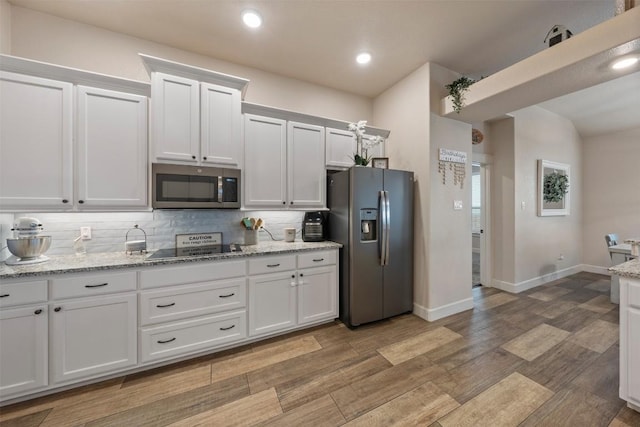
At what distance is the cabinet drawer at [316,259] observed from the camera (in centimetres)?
263

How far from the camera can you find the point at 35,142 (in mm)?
1884

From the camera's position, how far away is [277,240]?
308 centimetres

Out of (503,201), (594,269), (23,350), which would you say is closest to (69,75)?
(23,350)

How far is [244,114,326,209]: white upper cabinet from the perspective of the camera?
2678mm

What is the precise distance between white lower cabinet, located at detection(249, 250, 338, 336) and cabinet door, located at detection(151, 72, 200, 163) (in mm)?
1271

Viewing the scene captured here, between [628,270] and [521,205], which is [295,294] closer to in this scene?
[628,270]

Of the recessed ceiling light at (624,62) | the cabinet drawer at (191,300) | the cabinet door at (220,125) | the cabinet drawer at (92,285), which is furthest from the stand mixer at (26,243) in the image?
the recessed ceiling light at (624,62)

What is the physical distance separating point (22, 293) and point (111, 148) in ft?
4.00

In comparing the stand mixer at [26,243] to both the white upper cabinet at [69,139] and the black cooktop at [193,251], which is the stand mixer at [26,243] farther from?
the black cooktop at [193,251]

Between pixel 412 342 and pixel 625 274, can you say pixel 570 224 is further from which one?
pixel 412 342

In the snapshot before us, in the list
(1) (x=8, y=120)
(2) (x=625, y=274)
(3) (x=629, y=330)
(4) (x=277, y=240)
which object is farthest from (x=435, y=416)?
(1) (x=8, y=120)

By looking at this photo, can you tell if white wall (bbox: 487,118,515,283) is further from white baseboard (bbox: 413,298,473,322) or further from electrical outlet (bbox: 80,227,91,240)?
electrical outlet (bbox: 80,227,91,240)

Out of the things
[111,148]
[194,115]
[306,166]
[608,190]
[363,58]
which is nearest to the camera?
[111,148]

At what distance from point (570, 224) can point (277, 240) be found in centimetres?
591
